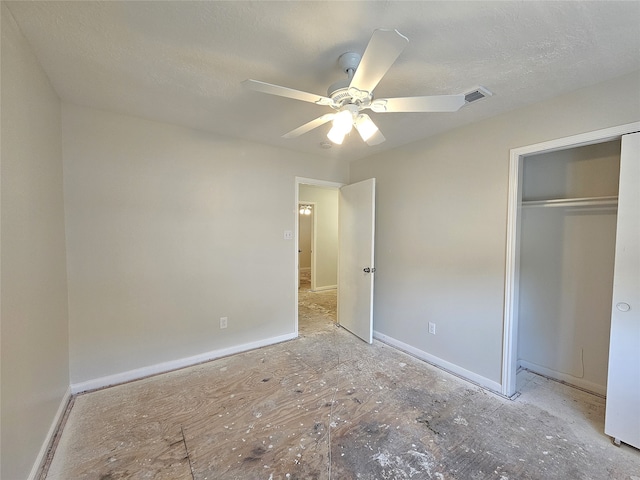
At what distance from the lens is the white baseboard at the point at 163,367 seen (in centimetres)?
226

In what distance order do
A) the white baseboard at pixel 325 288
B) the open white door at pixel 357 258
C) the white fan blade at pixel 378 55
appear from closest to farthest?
1. the white fan blade at pixel 378 55
2. the open white door at pixel 357 258
3. the white baseboard at pixel 325 288

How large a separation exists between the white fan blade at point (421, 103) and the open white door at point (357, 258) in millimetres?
1635

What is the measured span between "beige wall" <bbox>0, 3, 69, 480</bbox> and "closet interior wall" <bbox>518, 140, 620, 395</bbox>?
143 inches

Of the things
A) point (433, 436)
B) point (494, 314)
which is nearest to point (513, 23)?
point (494, 314)

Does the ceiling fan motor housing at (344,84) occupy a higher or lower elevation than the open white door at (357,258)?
higher

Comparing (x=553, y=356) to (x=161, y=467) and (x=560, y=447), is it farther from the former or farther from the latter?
(x=161, y=467)

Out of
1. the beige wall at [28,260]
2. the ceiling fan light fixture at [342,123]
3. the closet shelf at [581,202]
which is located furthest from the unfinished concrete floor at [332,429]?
the ceiling fan light fixture at [342,123]

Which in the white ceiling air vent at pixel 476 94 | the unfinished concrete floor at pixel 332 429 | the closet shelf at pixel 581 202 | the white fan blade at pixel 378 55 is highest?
the white ceiling air vent at pixel 476 94

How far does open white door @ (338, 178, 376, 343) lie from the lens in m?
3.21

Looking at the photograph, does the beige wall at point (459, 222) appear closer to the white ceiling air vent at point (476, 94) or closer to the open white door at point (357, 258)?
the open white door at point (357, 258)

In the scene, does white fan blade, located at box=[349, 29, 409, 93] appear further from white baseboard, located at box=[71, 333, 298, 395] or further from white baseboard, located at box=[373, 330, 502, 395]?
white baseboard, located at box=[71, 333, 298, 395]

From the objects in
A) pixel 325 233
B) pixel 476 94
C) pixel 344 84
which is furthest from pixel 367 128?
pixel 325 233

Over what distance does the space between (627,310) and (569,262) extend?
2.92ft

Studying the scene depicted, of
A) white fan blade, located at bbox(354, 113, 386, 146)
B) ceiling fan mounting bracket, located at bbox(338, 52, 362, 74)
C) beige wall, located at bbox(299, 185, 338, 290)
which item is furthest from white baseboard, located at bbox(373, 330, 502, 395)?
beige wall, located at bbox(299, 185, 338, 290)
